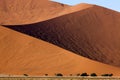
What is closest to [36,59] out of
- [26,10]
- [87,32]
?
[87,32]

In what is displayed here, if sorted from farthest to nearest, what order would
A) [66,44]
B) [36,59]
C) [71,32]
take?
1. [71,32]
2. [66,44]
3. [36,59]

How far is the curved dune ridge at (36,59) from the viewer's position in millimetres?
73062

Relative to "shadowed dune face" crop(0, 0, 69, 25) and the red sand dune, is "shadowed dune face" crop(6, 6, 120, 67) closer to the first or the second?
the red sand dune

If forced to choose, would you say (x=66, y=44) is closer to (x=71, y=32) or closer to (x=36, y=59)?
(x=71, y=32)

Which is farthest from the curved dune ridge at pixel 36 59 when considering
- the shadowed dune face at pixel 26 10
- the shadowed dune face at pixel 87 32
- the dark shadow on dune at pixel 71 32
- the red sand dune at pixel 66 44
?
the shadowed dune face at pixel 26 10

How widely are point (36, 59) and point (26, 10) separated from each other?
3140 inches

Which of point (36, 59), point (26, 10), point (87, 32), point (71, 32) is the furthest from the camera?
point (26, 10)

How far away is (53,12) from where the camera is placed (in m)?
152

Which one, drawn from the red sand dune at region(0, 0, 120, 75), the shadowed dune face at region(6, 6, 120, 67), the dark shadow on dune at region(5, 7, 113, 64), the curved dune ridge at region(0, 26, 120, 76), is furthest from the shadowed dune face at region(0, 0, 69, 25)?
the curved dune ridge at region(0, 26, 120, 76)

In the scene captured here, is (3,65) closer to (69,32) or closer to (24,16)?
(69,32)

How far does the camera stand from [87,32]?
105 m

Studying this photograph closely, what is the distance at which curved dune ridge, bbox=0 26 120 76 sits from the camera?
7306cm

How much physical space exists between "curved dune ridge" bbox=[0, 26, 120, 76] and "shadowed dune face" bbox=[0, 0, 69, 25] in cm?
6187

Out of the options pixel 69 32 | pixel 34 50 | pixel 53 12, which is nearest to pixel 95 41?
pixel 69 32
